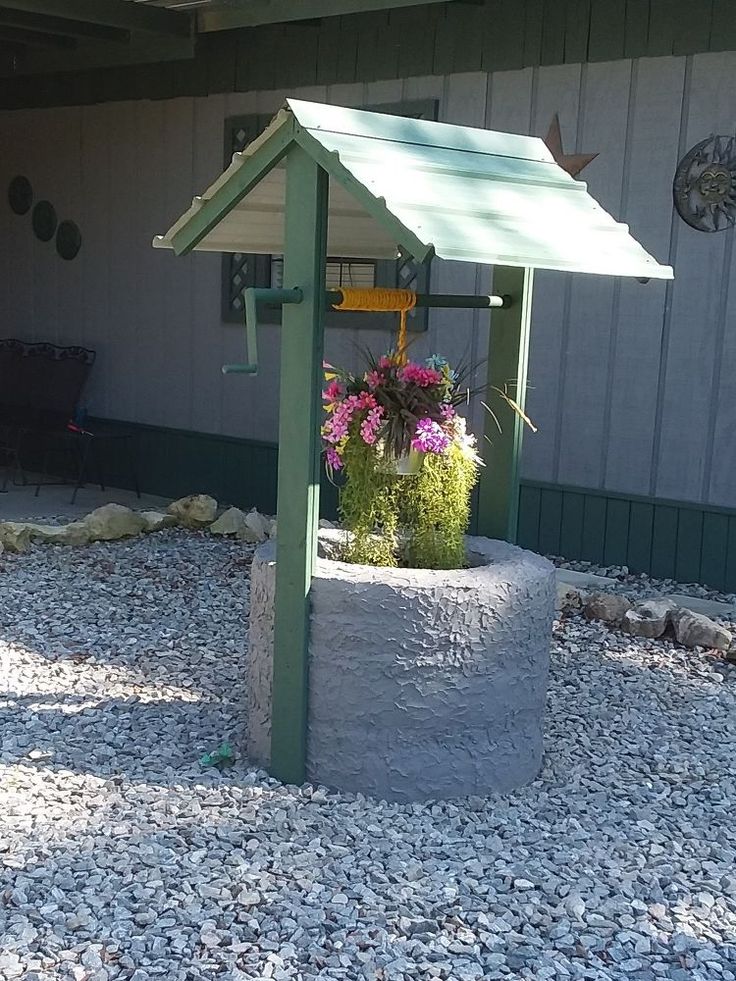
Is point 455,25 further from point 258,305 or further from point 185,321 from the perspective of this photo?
point 258,305

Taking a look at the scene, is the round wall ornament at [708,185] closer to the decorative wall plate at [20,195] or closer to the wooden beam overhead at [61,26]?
the wooden beam overhead at [61,26]

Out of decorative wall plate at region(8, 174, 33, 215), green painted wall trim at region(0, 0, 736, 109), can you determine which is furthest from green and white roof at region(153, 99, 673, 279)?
decorative wall plate at region(8, 174, 33, 215)

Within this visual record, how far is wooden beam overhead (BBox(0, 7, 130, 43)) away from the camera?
7.02 metres

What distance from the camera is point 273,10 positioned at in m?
6.44

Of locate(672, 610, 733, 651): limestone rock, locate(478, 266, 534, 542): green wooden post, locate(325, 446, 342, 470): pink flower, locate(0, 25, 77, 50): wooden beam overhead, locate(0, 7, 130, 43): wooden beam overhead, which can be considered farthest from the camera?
locate(0, 25, 77, 50): wooden beam overhead

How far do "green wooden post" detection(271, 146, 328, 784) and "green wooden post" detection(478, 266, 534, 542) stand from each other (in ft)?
2.50

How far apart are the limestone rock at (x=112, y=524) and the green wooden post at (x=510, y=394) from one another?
121 inches

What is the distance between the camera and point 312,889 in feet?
8.85

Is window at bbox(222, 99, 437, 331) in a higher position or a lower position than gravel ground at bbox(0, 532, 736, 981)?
higher

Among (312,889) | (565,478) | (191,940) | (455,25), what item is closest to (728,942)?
(312,889)

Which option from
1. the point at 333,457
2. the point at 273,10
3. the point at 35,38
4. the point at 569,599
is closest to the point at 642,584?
the point at 569,599

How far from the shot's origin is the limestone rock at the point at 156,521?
6.59 meters

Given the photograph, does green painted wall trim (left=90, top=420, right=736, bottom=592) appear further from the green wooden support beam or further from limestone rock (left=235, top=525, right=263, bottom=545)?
the green wooden support beam

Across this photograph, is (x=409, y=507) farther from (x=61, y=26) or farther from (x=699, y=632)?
(x=61, y=26)
